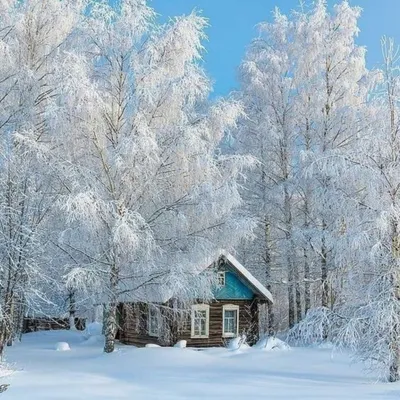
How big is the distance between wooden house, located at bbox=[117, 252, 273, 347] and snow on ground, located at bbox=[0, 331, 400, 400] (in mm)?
2273

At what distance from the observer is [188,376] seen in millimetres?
12664

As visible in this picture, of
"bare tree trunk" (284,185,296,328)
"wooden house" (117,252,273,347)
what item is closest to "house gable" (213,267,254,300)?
"wooden house" (117,252,273,347)

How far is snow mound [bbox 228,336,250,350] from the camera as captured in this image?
58.6 ft

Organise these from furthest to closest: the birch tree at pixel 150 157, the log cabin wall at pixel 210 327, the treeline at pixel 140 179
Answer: the log cabin wall at pixel 210 327 → the birch tree at pixel 150 157 → the treeline at pixel 140 179

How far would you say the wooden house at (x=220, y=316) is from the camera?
19.5 metres

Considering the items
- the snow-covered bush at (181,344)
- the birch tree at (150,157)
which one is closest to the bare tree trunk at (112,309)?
the birch tree at (150,157)

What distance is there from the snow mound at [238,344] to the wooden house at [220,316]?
1231 mm

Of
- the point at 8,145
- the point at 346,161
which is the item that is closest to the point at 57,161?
the point at 8,145

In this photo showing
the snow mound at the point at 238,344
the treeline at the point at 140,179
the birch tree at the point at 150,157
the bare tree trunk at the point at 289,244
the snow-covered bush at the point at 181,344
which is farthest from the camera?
the bare tree trunk at the point at 289,244

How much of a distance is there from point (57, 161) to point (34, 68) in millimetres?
3817

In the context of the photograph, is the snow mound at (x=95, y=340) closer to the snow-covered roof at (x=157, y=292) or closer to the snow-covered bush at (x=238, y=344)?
the snow-covered roof at (x=157, y=292)

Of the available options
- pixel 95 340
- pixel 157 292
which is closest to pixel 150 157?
pixel 157 292

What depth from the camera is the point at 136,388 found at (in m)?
11.2

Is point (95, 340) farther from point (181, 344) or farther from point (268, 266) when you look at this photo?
point (268, 266)
